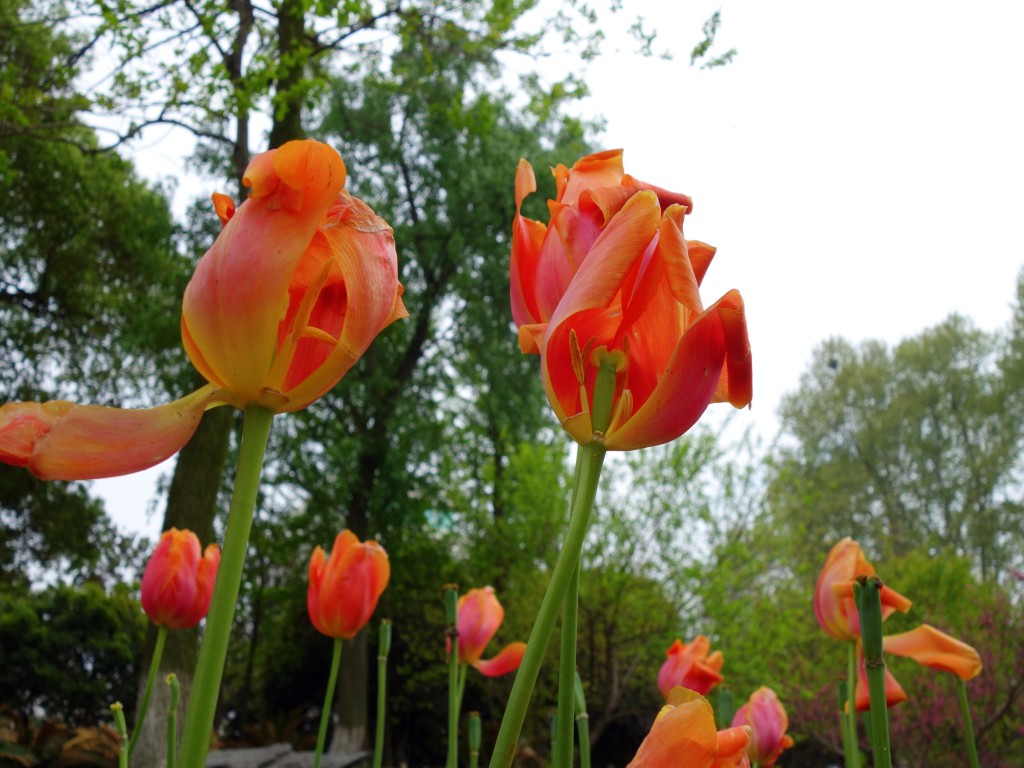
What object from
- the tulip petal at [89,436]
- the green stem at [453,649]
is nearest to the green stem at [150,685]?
the green stem at [453,649]

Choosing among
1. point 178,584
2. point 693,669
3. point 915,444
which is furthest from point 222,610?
point 915,444

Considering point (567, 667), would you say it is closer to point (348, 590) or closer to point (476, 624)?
point (348, 590)

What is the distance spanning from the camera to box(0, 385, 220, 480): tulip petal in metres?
0.41

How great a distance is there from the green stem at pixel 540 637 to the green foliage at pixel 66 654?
334 inches

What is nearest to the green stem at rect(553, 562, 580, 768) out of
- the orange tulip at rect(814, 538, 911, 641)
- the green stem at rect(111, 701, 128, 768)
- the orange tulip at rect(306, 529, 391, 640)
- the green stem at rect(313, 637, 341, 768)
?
the green stem at rect(111, 701, 128, 768)

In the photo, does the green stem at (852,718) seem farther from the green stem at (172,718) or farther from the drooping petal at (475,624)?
the drooping petal at (475,624)

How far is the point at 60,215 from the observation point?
1317 centimetres

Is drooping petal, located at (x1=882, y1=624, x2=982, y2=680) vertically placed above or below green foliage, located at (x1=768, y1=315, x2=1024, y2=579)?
below

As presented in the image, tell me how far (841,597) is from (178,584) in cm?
91

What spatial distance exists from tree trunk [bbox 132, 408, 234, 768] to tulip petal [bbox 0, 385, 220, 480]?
5.27 metres

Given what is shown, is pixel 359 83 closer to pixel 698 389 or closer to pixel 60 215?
pixel 60 215

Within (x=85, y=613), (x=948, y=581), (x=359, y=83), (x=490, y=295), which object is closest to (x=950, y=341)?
Result: (x=948, y=581)

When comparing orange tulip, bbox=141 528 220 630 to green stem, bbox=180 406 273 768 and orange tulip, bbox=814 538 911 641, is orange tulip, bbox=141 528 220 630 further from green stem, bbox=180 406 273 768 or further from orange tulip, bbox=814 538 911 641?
green stem, bbox=180 406 273 768

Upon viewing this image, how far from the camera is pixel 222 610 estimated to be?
40 centimetres
